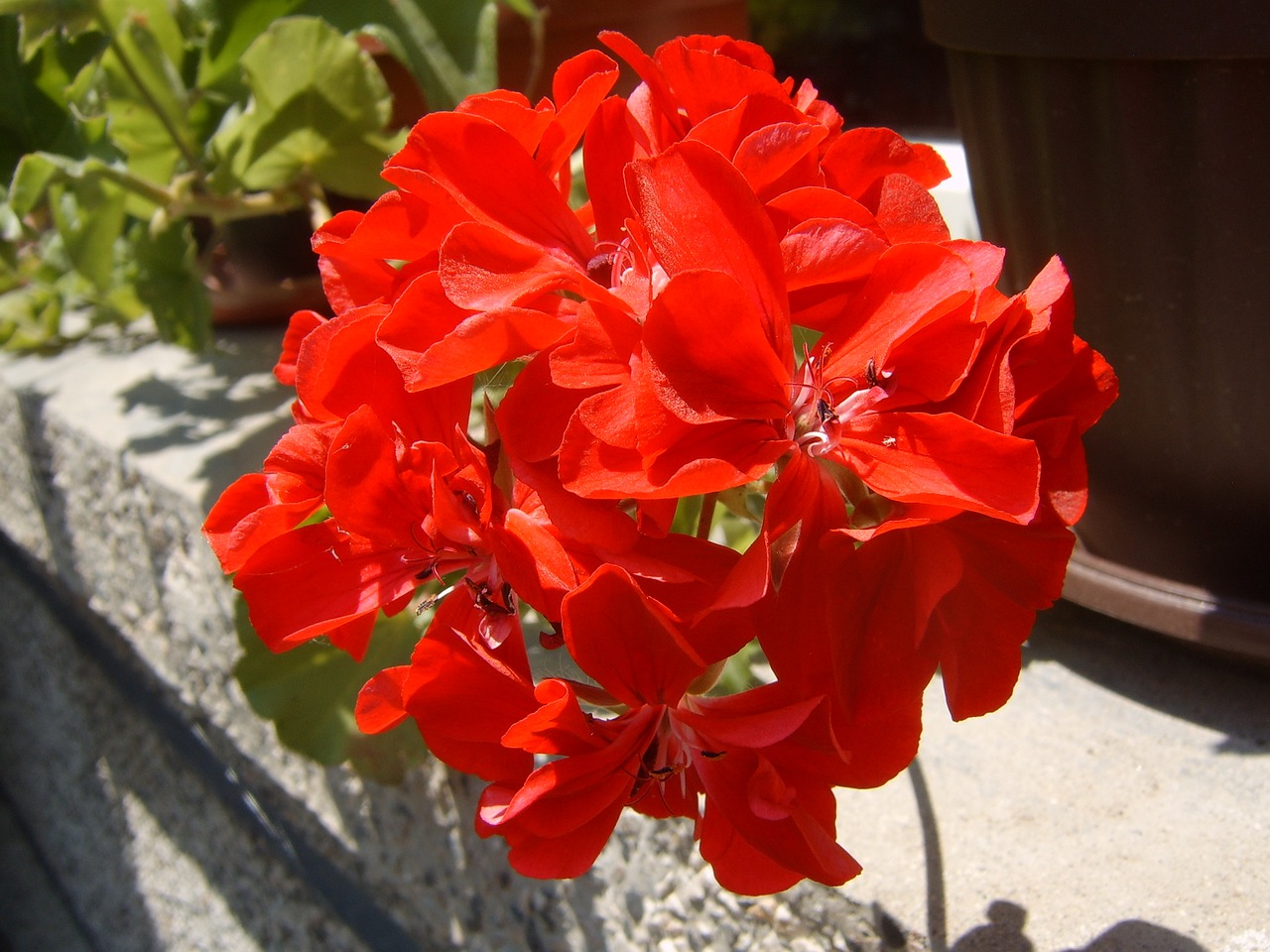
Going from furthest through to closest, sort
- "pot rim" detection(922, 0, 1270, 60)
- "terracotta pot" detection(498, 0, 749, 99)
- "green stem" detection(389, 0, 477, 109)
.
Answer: "terracotta pot" detection(498, 0, 749, 99) → "green stem" detection(389, 0, 477, 109) → "pot rim" detection(922, 0, 1270, 60)

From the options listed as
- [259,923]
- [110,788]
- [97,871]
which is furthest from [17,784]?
[259,923]

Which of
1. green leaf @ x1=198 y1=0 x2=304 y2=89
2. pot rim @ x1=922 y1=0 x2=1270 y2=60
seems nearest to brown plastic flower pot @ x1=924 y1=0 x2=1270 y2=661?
pot rim @ x1=922 y1=0 x2=1270 y2=60

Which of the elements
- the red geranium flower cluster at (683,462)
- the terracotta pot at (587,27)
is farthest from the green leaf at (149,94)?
the red geranium flower cluster at (683,462)

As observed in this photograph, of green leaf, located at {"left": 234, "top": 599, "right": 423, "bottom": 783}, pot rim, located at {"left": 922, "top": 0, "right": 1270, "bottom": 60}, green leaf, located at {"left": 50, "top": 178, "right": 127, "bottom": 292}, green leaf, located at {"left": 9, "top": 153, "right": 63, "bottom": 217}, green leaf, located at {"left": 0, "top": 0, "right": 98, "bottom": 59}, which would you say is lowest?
green leaf, located at {"left": 234, "top": 599, "right": 423, "bottom": 783}

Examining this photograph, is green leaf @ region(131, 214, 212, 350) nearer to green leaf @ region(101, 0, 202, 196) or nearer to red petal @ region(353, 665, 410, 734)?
green leaf @ region(101, 0, 202, 196)

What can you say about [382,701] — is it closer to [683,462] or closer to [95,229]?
[683,462]

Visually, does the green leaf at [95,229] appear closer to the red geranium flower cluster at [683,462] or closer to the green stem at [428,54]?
the green stem at [428,54]
